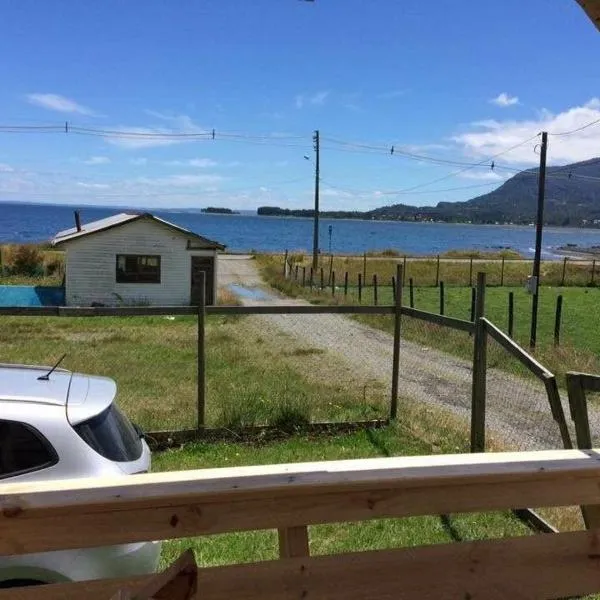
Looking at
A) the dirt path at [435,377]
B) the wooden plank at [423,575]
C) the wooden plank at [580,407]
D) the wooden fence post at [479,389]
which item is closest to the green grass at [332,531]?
the wooden fence post at [479,389]

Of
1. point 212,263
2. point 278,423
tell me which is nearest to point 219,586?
point 278,423

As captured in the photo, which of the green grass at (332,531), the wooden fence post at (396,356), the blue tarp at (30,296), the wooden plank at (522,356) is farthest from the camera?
the blue tarp at (30,296)

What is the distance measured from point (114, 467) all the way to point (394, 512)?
2070 millimetres

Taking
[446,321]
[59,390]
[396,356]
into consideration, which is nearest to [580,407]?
[59,390]

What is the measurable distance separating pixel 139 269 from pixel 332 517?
27.9 m

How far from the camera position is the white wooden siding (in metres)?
28.1

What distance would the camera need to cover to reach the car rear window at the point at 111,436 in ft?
11.9

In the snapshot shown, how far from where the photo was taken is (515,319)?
76.0ft

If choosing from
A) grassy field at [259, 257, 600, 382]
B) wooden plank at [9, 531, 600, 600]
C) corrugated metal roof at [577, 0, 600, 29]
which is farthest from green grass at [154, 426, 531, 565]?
grassy field at [259, 257, 600, 382]

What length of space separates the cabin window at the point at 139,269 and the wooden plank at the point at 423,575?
27.7 meters

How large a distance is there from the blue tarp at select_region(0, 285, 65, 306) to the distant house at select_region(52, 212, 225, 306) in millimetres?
650

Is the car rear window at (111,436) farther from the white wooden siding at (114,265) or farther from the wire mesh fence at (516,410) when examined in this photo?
the white wooden siding at (114,265)

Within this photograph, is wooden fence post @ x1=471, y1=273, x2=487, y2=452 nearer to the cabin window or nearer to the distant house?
the distant house

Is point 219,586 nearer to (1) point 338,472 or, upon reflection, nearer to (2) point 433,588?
(1) point 338,472
